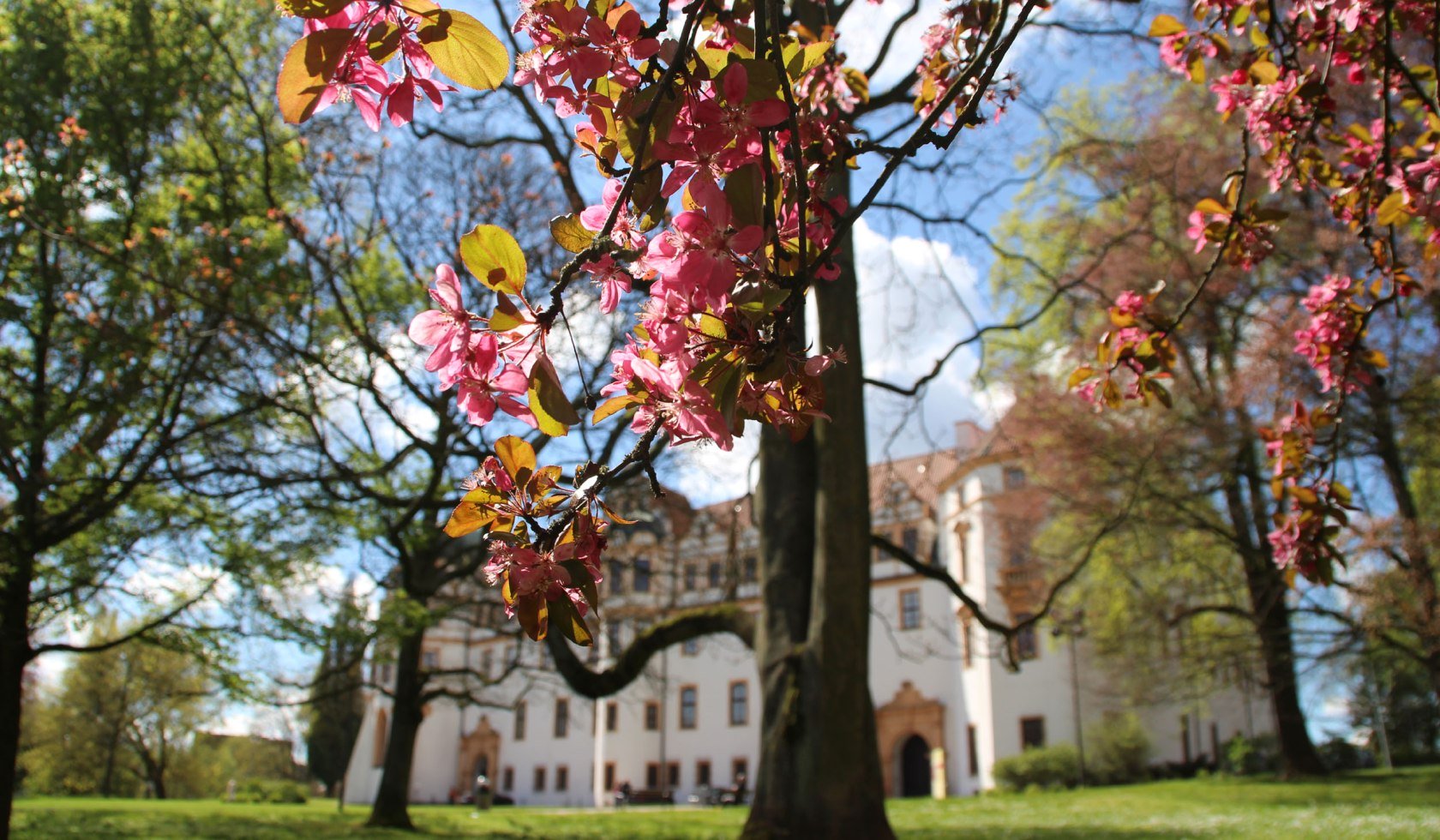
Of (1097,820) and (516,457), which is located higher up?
(516,457)

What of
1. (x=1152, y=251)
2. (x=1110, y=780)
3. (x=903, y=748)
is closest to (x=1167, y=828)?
(x=1152, y=251)

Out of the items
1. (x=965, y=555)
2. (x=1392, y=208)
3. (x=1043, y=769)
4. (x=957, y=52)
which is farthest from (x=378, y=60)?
(x=965, y=555)

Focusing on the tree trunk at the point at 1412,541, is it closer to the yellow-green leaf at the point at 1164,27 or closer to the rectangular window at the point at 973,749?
the yellow-green leaf at the point at 1164,27

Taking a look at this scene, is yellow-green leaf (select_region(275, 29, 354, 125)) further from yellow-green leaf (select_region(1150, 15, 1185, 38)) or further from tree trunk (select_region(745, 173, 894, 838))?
tree trunk (select_region(745, 173, 894, 838))

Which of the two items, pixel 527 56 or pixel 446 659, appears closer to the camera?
pixel 527 56

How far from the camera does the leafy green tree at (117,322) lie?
8.36 meters

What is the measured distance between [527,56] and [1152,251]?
1660 cm

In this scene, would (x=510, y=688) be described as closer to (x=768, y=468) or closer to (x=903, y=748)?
(x=903, y=748)

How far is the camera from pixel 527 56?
121cm

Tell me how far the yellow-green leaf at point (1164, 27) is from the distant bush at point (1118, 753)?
25.4 m

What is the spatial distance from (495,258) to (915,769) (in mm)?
33906

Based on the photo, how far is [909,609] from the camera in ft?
109

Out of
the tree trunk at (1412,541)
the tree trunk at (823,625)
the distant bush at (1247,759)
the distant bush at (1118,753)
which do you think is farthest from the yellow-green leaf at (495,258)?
the distant bush at (1247,759)

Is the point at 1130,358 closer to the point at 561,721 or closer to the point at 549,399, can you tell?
the point at 549,399
